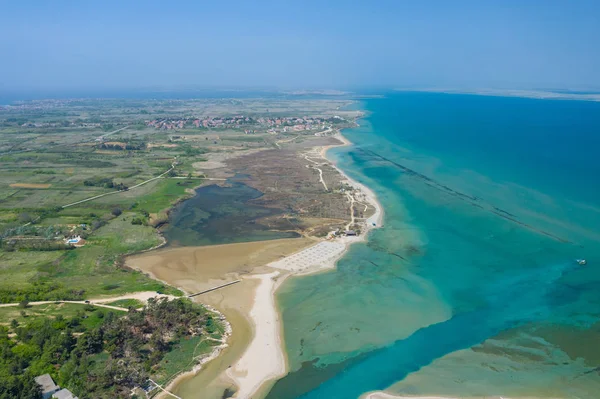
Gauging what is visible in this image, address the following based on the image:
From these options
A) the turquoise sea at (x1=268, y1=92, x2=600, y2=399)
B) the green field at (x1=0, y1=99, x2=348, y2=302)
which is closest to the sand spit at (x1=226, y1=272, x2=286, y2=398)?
the turquoise sea at (x1=268, y1=92, x2=600, y2=399)

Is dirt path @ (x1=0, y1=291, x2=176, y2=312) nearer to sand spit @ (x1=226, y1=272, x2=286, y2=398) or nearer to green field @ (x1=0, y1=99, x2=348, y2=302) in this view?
green field @ (x1=0, y1=99, x2=348, y2=302)

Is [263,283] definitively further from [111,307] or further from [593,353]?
[593,353]

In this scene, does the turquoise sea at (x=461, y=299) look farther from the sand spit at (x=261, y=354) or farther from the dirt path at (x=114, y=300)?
the dirt path at (x=114, y=300)

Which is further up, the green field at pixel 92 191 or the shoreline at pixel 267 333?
the green field at pixel 92 191

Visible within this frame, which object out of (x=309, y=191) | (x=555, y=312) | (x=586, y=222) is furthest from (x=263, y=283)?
(x=586, y=222)

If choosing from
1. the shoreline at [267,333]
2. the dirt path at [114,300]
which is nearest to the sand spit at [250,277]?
the shoreline at [267,333]

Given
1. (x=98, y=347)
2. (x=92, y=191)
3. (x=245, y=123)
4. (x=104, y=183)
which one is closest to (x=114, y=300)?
(x=98, y=347)
